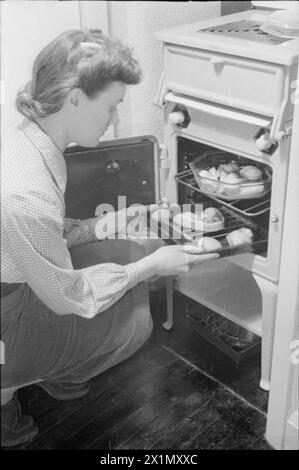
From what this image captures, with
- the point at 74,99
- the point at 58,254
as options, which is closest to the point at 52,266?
the point at 58,254

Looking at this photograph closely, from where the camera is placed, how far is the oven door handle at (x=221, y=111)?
99 cm

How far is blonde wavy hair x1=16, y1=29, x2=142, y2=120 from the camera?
759 mm

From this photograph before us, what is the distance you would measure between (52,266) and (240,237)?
0.45 meters

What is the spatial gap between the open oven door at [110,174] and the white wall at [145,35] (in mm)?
30

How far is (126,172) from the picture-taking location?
38.2 inches

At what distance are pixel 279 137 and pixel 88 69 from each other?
0.37m

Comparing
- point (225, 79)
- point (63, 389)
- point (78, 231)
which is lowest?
point (63, 389)

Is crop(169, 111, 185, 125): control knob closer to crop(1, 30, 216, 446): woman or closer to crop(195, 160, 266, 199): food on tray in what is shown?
crop(195, 160, 266, 199): food on tray

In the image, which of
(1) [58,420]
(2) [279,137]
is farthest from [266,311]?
(1) [58,420]

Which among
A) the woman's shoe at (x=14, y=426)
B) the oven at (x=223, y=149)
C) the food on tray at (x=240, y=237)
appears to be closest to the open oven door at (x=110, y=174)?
the oven at (x=223, y=149)

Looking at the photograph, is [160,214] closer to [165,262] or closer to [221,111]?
[165,262]

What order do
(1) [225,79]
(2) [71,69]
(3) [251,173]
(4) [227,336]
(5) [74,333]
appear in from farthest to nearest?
(4) [227,336]
(3) [251,173]
(1) [225,79]
(5) [74,333]
(2) [71,69]

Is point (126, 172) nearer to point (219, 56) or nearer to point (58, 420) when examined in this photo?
point (219, 56)

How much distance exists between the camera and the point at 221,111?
1.03m
